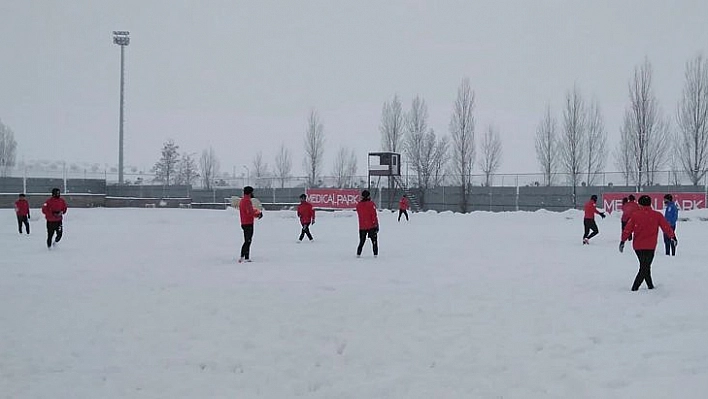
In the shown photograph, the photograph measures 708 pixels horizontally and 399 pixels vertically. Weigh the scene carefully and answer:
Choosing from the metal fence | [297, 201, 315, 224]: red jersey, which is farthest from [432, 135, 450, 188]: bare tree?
[297, 201, 315, 224]: red jersey

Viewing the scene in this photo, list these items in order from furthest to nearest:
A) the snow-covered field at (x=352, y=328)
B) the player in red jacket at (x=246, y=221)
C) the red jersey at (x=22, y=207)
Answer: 1. the red jersey at (x=22, y=207)
2. the player in red jacket at (x=246, y=221)
3. the snow-covered field at (x=352, y=328)

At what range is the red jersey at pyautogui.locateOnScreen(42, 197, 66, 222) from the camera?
1828 cm

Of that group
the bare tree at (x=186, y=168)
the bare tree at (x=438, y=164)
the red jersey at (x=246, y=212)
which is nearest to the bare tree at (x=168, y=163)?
the bare tree at (x=186, y=168)

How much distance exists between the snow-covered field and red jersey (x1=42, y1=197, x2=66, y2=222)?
8.73 ft

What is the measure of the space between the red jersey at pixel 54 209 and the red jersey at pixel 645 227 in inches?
585

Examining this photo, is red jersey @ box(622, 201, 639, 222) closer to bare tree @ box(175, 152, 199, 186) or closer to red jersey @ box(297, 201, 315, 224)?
red jersey @ box(297, 201, 315, 224)

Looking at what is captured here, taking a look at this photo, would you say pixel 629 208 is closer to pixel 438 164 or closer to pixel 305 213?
pixel 305 213

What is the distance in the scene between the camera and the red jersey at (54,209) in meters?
18.3

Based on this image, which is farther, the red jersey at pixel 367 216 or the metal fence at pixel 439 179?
the metal fence at pixel 439 179

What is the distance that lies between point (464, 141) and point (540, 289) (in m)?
42.5

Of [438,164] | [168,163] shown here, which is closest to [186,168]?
[168,163]

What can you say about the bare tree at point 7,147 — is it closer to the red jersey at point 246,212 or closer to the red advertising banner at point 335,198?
the red advertising banner at point 335,198

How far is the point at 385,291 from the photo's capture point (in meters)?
11.0

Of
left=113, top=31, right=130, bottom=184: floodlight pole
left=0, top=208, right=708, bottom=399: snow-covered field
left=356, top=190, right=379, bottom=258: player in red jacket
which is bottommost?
left=0, top=208, right=708, bottom=399: snow-covered field
